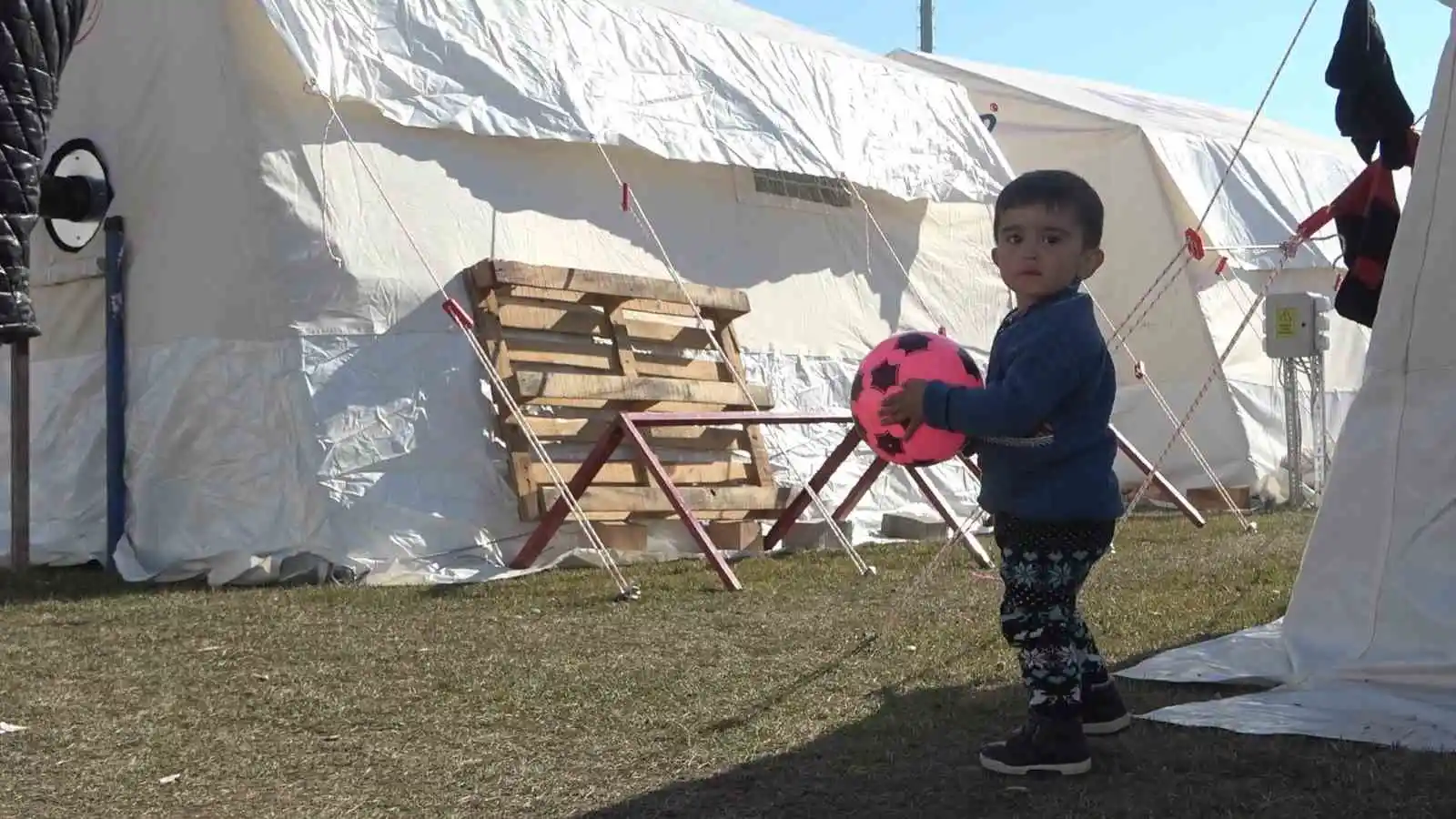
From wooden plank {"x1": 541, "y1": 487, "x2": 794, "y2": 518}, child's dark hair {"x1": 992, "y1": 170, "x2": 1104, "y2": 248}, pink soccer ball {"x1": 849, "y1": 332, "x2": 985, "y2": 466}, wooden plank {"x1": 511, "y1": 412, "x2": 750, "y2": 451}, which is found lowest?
wooden plank {"x1": 541, "y1": 487, "x2": 794, "y2": 518}

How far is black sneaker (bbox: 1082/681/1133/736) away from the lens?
2.96 meters

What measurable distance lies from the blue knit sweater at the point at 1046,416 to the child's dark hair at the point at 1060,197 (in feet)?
0.42

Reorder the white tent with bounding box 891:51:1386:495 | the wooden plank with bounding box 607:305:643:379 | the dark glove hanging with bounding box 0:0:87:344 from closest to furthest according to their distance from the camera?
the dark glove hanging with bounding box 0:0:87:344, the wooden plank with bounding box 607:305:643:379, the white tent with bounding box 891:51:1386:495

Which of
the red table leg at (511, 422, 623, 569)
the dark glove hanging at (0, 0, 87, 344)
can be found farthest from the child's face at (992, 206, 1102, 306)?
the red table leg at (511, 422, 623, 569)

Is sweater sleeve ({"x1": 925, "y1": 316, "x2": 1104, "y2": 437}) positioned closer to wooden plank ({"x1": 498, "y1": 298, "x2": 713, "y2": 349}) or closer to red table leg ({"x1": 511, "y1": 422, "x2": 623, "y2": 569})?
red table leg ({"x1": 511, "y1": 422, "x2": 623, "y2": 569})

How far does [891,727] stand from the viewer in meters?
3.17

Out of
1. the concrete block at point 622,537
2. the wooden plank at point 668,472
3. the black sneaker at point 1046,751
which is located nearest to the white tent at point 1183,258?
the wooden plank at point 668,472

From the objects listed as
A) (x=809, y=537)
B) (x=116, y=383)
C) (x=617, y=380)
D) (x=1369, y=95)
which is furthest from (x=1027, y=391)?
(x=116, y=383)

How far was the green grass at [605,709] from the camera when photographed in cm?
262

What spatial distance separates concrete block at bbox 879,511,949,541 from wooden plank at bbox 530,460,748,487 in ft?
3.04

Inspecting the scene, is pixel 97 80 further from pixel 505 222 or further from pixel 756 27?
pixel 756 27

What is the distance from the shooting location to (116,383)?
684 cm

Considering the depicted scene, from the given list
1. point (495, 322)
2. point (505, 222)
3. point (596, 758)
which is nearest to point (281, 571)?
point (495, 322)

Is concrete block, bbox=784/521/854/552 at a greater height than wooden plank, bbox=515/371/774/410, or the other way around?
wooden plank, bbox=515/371/774/410
